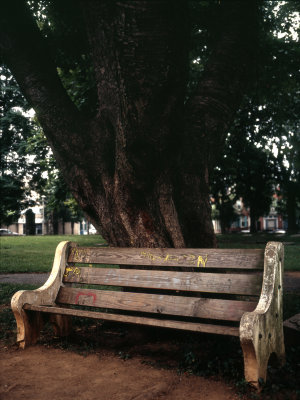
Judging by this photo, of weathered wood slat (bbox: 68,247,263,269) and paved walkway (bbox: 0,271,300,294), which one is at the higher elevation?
weathered wood slat (bbox: 68,247,263,269)

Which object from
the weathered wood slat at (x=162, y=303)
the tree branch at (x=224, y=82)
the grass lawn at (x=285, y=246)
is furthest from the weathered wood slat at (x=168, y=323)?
the grass lawn at (x=285, y=246)

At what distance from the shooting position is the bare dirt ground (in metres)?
2.88

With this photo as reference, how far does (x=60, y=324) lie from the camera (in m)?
4.22

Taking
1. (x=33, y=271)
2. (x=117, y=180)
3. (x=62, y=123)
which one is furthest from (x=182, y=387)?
(x=33, y=271)

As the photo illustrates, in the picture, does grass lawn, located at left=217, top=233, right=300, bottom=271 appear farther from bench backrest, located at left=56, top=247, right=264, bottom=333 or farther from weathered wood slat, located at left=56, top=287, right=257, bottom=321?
weathered wood slat, located at left=56, top=287, right=257, bottom=321

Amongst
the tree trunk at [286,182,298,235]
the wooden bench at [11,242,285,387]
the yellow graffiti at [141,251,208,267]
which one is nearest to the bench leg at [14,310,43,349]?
the wooden bench at [11,242,285,387]

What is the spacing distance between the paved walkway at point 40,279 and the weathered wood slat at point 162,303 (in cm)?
417

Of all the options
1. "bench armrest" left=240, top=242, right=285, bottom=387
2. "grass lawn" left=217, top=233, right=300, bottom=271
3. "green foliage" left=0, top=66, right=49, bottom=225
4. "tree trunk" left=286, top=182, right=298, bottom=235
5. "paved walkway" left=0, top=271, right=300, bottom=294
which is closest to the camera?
"bench armrest" left=240, top=242, right=285, bottom=387

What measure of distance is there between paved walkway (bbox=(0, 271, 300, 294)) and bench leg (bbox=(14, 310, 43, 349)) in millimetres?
3962

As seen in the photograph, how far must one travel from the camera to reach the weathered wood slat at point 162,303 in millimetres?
3201

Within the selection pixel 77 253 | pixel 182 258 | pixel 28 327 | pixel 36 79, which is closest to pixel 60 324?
pixel 28 327

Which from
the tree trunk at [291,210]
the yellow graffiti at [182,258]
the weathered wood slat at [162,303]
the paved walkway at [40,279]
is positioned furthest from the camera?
the tree trunk at [291,210]

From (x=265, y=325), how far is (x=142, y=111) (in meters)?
2.18

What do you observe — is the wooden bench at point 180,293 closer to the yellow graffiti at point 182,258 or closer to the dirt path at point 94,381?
the yellow graffiti at point 182,258
